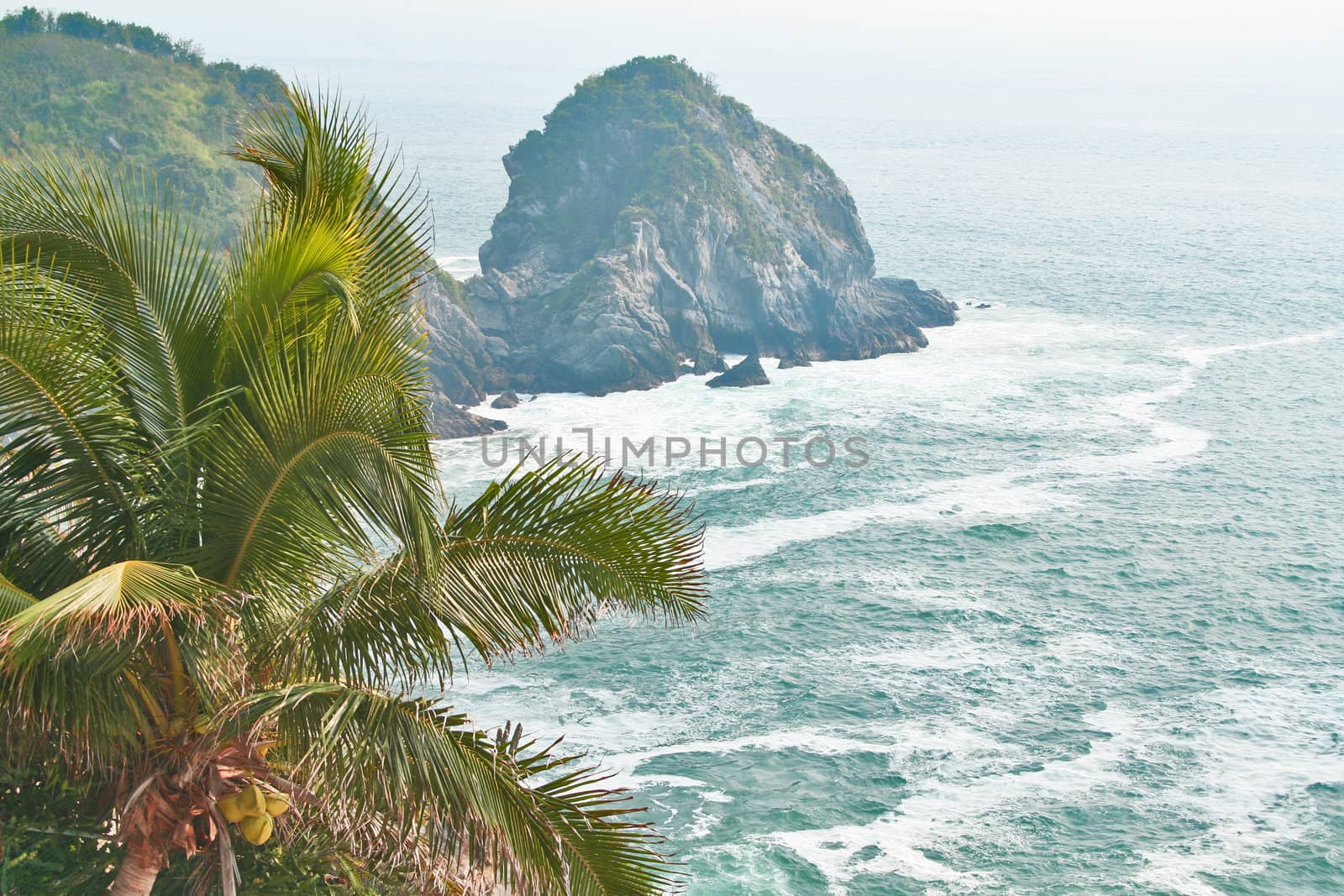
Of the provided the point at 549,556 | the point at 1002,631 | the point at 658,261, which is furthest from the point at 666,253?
the point at 549,556

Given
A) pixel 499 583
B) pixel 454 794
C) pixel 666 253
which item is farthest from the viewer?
pixel 666 253

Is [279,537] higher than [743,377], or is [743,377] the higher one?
[743,377]

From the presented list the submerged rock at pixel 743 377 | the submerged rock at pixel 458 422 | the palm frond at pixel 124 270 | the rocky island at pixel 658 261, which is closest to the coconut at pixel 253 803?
the palm frond at pixel 124 270

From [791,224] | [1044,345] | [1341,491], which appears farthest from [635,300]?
[1341,491]

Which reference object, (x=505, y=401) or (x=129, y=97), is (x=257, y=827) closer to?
(x=505, y=401)

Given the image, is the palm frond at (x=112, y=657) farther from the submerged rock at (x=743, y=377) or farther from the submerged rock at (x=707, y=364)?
the submerged rock at (x=707, y=364)
